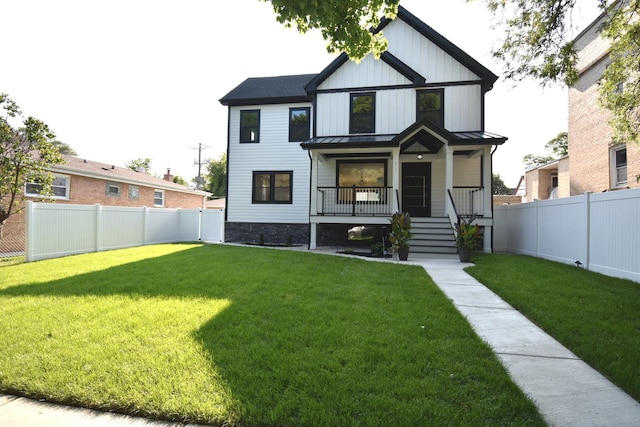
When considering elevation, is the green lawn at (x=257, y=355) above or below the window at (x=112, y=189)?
below

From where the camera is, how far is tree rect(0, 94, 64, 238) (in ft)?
31.8

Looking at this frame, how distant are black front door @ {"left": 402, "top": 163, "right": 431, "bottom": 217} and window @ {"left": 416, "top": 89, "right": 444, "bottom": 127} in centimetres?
182

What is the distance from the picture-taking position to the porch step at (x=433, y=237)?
31.7 feet

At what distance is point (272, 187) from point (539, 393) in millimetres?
12653

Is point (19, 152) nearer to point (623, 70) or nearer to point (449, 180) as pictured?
point (449, 180)

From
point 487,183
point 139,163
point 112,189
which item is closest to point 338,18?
point 487,183

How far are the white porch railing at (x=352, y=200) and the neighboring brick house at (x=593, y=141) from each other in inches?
336

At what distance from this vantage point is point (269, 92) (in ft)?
47.1

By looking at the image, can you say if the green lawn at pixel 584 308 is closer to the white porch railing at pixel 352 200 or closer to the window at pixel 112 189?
the white porch railing at pixel 352 200

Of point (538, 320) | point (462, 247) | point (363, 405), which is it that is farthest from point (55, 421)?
point (462, 247)

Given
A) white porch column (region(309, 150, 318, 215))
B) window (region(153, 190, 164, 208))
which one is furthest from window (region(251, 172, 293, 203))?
window (region(153, 190, 164, 208))

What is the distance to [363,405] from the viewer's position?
2154 mm

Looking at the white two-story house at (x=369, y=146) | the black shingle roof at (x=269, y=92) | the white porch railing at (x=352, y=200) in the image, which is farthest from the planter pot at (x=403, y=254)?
the black shingle roof at (x=269, y=92)

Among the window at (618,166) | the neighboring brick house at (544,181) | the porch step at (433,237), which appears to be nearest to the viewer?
the porch step at (433,237)
